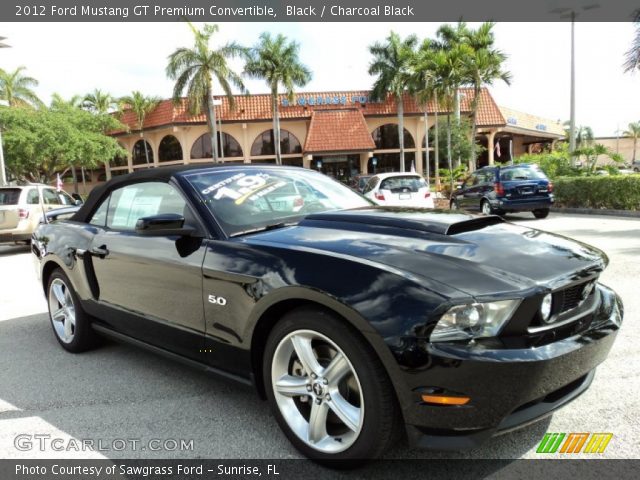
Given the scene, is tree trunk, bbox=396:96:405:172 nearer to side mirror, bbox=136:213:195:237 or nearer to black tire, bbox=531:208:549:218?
black tire, bbox=531:208:549:218

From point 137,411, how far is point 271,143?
36.0 m

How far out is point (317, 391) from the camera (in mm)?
2406

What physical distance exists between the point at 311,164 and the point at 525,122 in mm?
18429

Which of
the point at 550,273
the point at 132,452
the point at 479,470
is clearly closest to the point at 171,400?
the point at 132,452

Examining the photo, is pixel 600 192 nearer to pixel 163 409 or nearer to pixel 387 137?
pixel 163 409

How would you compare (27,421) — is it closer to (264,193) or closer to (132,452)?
(132,452)

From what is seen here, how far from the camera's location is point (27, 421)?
→ 3.14 metres

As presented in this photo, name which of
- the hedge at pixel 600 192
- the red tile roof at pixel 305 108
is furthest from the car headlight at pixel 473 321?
the red tile roof at pixel 305 108

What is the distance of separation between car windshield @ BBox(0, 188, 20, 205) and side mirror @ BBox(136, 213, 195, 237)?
10994 millimetres

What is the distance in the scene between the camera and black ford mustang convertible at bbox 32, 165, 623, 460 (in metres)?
2.00

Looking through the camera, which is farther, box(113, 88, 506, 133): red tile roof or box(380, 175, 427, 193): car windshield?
box(113, 88, 506, 133): red tile roof

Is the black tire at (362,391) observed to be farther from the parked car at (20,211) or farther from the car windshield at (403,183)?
the parked car at (20,211)

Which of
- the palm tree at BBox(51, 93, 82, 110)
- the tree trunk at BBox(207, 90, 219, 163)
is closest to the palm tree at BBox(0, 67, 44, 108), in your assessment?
the palm tree at BBox(51, 93, 82, 110)

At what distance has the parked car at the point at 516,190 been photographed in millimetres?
13570
